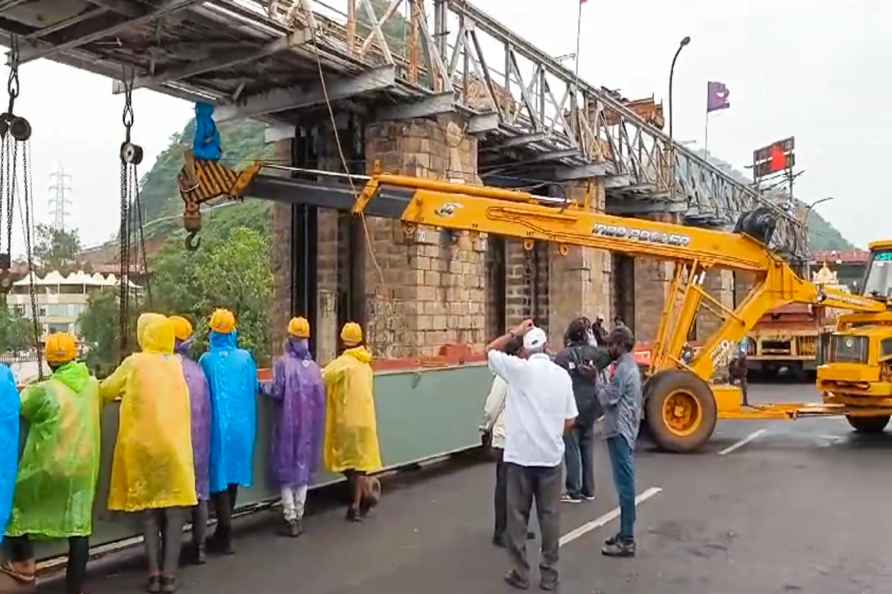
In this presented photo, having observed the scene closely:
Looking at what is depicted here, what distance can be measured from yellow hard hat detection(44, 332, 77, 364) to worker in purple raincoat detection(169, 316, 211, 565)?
74 centimetres

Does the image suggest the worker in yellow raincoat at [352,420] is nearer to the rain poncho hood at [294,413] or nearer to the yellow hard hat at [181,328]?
the rain poncho hood at [294,413]

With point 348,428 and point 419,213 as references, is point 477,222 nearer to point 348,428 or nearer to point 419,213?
point 419,213

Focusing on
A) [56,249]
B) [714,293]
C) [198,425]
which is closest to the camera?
[198,425]

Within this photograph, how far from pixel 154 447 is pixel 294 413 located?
165cm

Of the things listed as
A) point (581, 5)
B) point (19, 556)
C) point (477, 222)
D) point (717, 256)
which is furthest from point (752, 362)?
point (19, 556)

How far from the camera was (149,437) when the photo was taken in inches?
223

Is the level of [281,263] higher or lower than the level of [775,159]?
lower

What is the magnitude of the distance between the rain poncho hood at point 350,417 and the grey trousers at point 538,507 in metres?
2.12

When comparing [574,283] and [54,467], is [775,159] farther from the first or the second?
[54,467]

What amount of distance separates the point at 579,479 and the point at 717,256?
4.58 metres

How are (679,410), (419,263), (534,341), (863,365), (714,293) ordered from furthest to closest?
1. (714,293)
2. (419,263)
3. (863,365)
4. (679,410)
5. (534,341)

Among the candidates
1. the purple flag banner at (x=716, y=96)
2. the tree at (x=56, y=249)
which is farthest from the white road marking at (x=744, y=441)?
the tree at (x=56, y=249)

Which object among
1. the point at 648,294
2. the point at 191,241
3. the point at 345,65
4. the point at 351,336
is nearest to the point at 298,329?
the point at 351,336

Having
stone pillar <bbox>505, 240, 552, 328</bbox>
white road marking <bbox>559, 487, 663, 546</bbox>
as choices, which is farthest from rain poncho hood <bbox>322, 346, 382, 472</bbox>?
stone pillar <bbox>505, 240, 552, 328</bbox>
